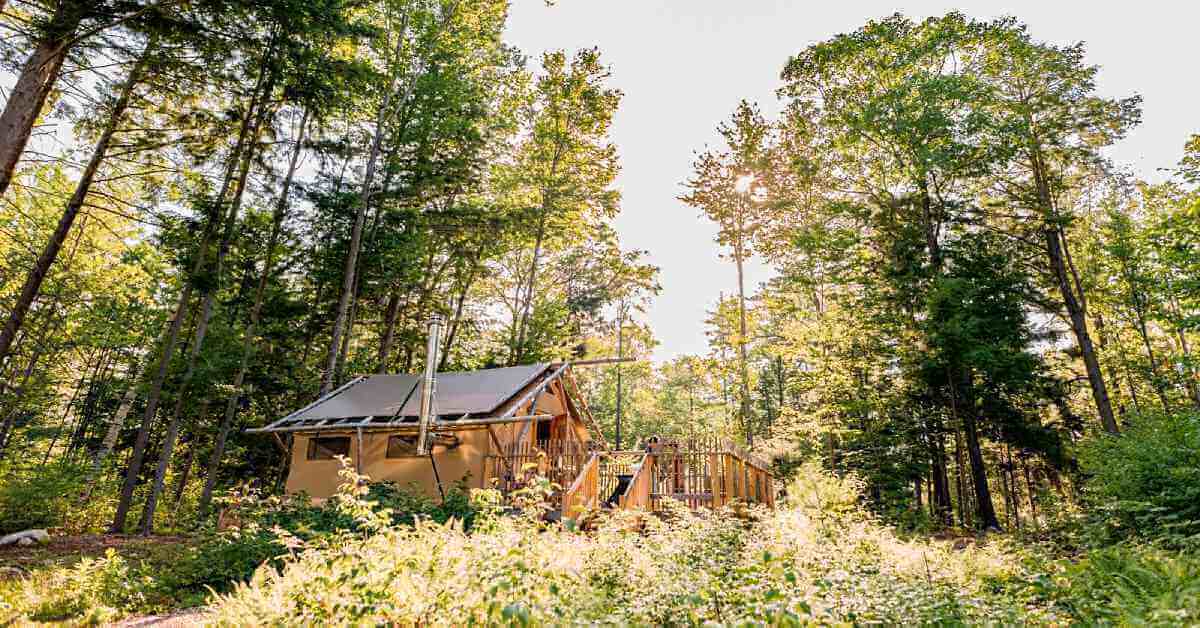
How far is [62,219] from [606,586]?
945cm

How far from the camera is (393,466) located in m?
11.3

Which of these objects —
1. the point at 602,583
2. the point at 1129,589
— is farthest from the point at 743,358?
the point at 602,583

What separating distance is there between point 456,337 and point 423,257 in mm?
3911

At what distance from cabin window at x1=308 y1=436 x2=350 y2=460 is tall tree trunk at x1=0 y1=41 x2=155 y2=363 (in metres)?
5.61

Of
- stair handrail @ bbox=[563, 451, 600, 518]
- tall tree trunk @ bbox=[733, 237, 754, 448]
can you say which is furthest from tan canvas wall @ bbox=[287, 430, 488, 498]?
tall tree trunk @ bbox=[733, 237, 754, 448]

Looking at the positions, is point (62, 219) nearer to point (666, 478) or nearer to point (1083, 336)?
point (666, 478)

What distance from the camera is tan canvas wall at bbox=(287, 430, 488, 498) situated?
35.7 feet

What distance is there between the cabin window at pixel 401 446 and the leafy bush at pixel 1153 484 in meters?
11.6

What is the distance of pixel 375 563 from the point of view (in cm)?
375

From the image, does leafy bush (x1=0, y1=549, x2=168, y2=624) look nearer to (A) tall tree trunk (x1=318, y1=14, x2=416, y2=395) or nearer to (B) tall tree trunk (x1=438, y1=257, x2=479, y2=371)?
(A) tall tree trunk (x1=318, y1=14, x2=416, y2=395)

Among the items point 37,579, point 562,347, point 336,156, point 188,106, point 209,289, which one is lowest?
point 37,579

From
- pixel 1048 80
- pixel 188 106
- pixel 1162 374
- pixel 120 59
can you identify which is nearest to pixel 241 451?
pixel 188 106

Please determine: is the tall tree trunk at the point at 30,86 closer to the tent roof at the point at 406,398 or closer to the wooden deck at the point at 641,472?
the tent roof at the point at 406,398

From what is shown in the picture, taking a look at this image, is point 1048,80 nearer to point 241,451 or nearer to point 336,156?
point 336,156
